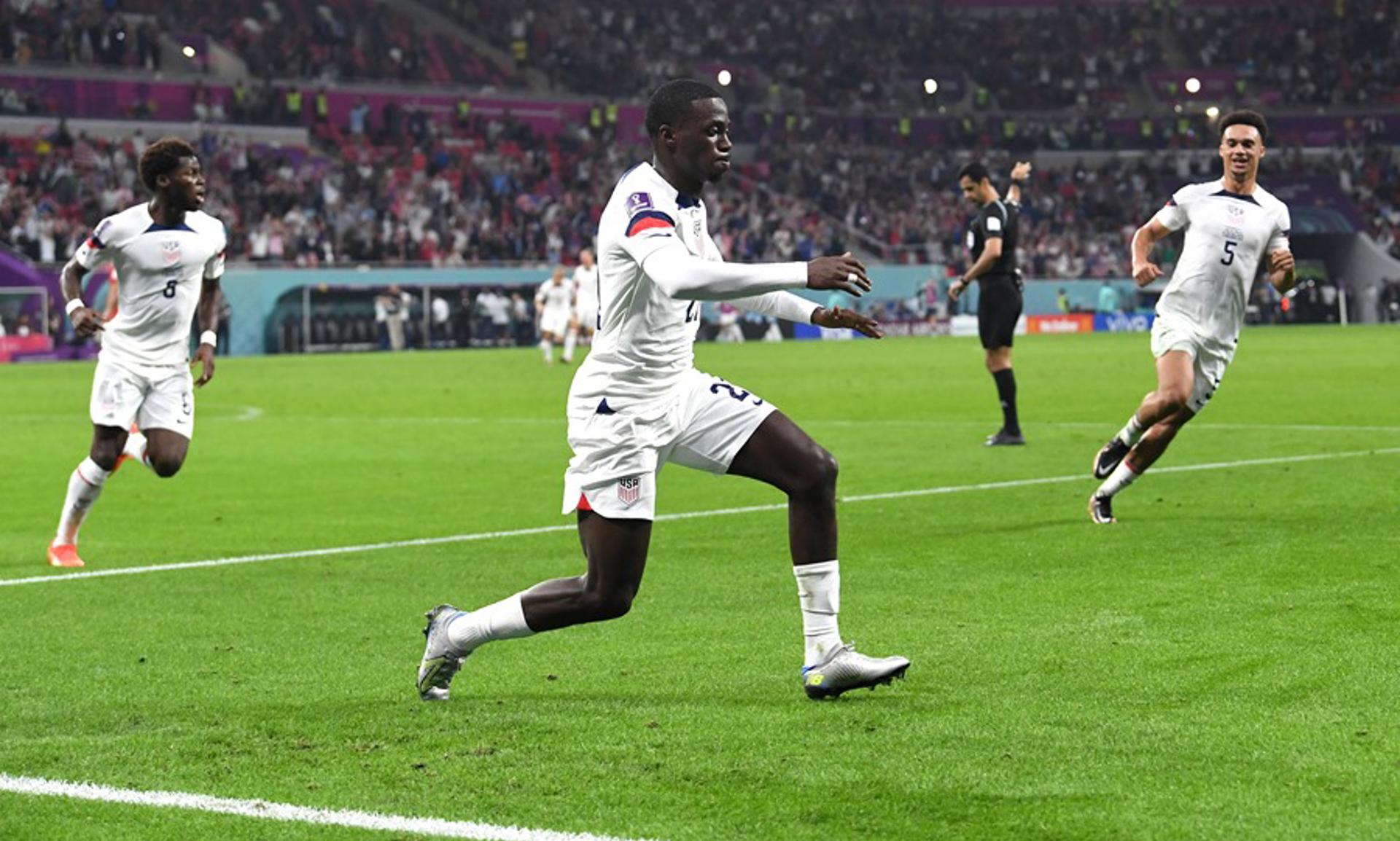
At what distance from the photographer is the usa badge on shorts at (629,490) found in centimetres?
665

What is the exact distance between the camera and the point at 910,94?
2928 inches

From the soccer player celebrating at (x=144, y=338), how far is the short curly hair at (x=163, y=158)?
0.19 meters

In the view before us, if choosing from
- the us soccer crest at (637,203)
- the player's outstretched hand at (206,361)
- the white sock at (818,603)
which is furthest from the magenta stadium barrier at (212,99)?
the white sock at (818,603)

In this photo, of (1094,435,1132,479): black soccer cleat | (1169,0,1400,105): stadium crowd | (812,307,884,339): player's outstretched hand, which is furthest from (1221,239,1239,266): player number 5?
(1169,0,1400,105): stadium crowd

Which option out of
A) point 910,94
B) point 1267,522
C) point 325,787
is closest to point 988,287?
point 1267,522

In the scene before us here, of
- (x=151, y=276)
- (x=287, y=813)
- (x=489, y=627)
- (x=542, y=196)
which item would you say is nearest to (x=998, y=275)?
(x=151, y=276)

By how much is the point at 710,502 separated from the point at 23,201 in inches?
1531

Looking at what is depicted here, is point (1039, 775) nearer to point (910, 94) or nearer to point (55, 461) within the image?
point (55, 461)

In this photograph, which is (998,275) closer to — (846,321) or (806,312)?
(806,312)

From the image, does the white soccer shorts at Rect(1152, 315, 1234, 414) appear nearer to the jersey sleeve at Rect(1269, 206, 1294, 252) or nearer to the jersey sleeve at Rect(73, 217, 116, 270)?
the jersey sleeve at Rect(1269, 206, 1294, 252)

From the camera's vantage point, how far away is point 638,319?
6.76m

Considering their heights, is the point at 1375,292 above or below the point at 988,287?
below

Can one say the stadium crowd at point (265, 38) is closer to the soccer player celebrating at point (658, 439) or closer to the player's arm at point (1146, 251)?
the player's arm at point (1146, 251)

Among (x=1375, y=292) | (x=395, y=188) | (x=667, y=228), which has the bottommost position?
(x=1375, y=292)
